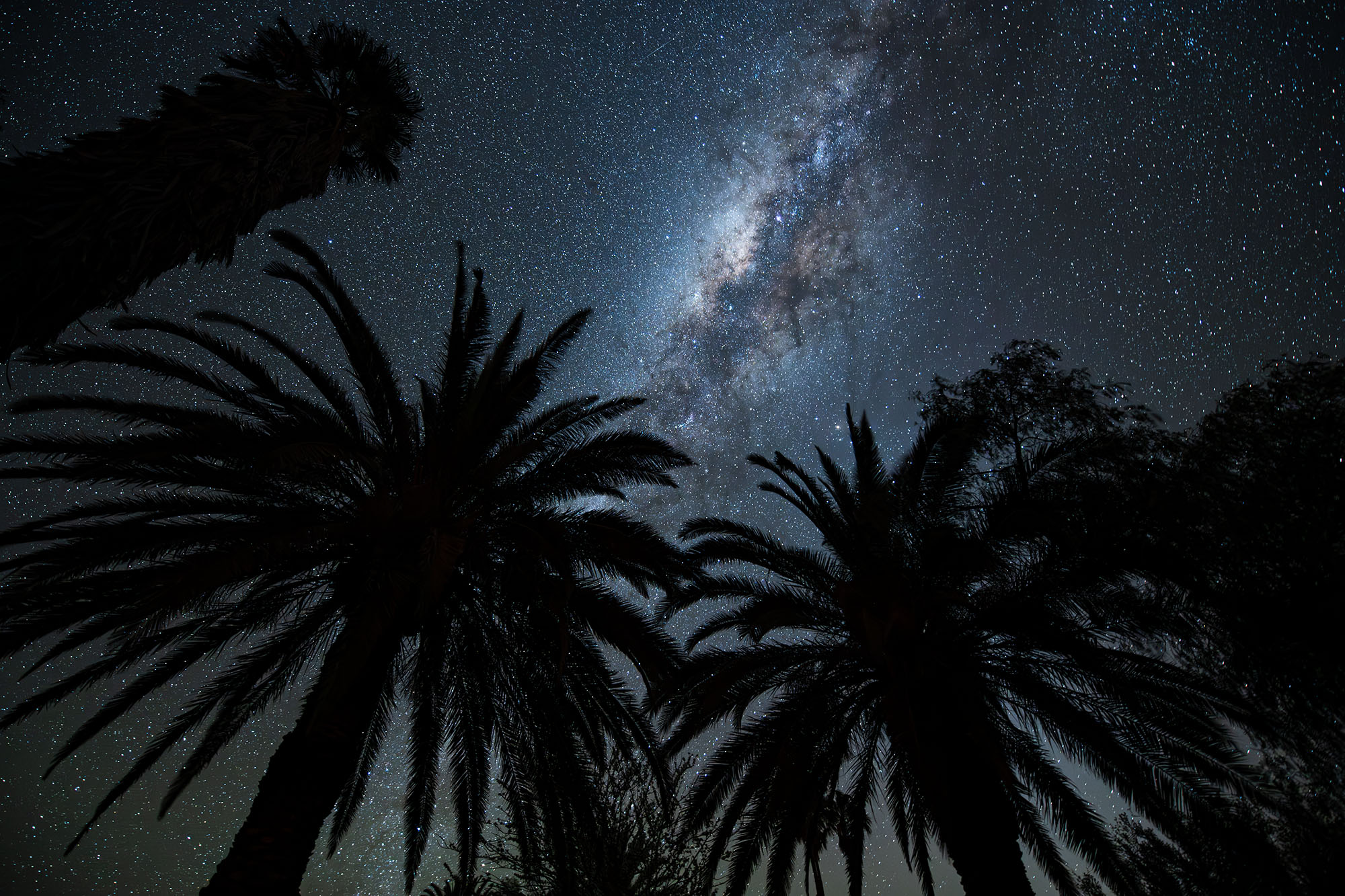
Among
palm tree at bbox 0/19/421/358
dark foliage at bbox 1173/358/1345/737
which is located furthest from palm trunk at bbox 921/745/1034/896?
palm tree at bbox 0/19/421/358

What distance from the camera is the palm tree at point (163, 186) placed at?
10.4 feet

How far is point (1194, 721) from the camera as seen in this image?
8.95 m

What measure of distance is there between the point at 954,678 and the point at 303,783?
8.26 metres

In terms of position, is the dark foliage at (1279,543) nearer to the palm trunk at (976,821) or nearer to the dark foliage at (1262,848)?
the dark foliage at (1262,848)

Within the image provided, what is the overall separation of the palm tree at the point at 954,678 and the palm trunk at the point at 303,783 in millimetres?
3508

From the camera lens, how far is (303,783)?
749 centimetres

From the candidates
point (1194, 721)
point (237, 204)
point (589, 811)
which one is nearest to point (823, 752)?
point (589, 811)

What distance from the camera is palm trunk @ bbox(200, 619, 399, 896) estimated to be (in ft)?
22.4

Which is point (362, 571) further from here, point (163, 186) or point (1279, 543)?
point (1279, 543)

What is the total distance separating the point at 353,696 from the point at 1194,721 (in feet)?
34.4

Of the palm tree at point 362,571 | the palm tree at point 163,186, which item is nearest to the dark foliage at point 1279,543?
the palm tree at point 362,571

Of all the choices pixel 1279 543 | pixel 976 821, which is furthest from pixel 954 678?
pixel 1279 543

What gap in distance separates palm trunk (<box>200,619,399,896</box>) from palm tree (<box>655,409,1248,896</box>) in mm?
3508

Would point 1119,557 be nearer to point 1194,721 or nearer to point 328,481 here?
point 1194,721
